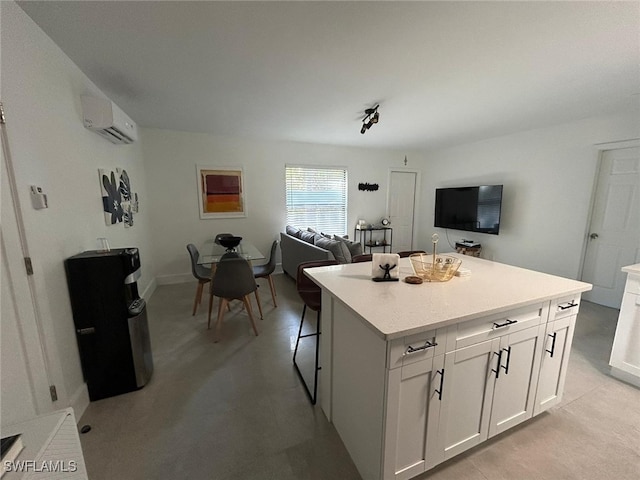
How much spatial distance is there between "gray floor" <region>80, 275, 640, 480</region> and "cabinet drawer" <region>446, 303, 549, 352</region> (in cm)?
73

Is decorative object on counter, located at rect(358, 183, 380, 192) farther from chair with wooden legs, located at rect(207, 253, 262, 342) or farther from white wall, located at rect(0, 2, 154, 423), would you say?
white wall, located at rect(0, 2, 154, 423)

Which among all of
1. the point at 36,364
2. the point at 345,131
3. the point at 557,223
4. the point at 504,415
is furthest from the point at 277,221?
the point at 557,223

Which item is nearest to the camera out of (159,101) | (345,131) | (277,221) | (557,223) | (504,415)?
(504,415)

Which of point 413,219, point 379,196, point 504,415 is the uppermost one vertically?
point 379,196

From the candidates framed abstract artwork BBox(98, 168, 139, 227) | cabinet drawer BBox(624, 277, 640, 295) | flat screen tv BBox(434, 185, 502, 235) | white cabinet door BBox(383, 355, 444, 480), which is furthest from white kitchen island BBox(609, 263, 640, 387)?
framed abstract artwork BBox(98, 168, 139, 227)

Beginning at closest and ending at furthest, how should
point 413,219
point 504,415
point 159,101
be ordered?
point 504,415 → point 159,101 → point 413,219

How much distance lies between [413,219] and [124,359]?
588 centimetres

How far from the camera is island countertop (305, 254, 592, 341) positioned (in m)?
1.09

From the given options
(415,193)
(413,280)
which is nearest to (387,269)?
(413,280)

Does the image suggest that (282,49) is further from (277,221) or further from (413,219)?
(413,219)

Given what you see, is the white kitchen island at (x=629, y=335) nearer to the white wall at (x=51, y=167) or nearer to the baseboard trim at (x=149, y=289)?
the white wall at (x=51, y=167)

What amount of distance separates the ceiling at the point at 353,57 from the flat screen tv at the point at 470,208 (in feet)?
4.67

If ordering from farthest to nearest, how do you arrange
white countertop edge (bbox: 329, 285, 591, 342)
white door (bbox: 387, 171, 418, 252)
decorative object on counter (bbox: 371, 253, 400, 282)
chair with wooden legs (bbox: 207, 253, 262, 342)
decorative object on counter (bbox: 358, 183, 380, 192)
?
white door (bbox: 387, 171, 418, 252), decorative object on counter (bbox: 358, 183, 380, 192), chair with wooden legs (bbox: 207, 253, 262, 342), decorative object on counter (bbox: 371, 253, 400, 282), white countertop edge (bbox: 329, 285, 591, 342)

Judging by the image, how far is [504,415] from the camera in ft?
4.84
